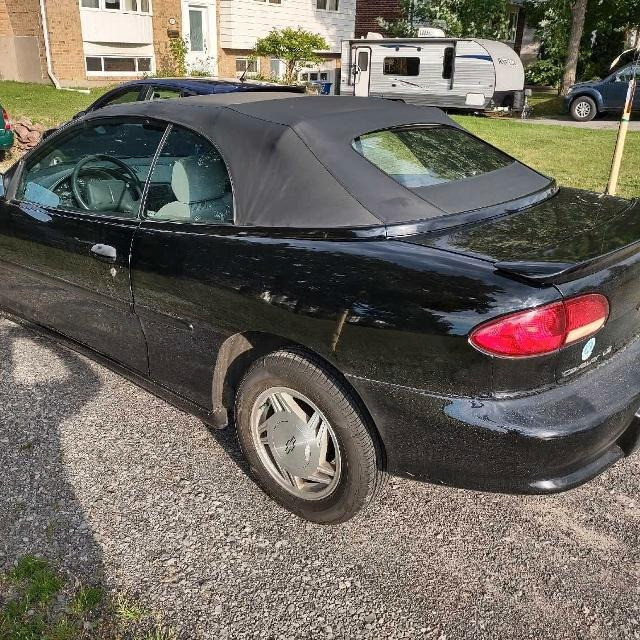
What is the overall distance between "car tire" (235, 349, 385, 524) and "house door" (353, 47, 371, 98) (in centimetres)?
1915

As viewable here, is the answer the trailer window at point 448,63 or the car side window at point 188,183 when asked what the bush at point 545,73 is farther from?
the car side window at point 188,183

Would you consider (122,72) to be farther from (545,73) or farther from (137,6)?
(545,73)

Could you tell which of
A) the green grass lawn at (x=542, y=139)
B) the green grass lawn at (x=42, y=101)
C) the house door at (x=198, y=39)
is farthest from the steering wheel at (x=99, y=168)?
the house door at (x=198, y=39)

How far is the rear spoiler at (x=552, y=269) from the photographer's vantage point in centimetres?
198

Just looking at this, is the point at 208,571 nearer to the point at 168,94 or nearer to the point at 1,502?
the point at 1,502

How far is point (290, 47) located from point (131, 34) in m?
5.37

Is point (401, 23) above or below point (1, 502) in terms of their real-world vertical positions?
above

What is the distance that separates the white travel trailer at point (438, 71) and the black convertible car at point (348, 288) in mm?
16539

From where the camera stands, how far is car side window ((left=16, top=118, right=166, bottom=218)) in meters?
3.08

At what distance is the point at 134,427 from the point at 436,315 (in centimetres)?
186

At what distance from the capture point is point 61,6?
19812 millimetres

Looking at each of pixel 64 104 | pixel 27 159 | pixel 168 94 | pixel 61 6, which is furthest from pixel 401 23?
pixel 27 159

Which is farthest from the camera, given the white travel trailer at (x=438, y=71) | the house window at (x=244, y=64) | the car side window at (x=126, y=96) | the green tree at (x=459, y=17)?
the house window at (x=244, y=64)

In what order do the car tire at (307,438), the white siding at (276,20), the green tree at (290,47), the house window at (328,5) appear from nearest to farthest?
the car tire at (307,438), the green tree at (290,47), the white siding at (276,20), the house window at (328,5)
